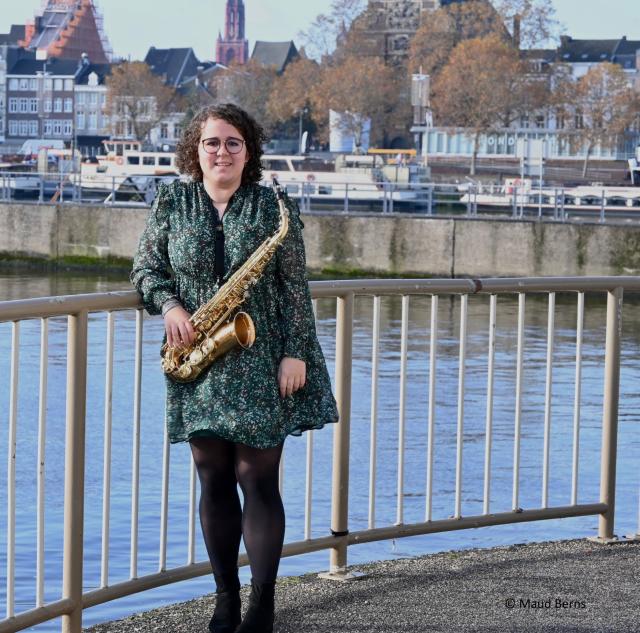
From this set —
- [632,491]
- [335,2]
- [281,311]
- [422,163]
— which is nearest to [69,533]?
[281,311]

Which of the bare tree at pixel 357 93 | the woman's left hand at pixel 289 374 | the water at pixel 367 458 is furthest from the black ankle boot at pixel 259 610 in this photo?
the bare tree at pixel 357 93

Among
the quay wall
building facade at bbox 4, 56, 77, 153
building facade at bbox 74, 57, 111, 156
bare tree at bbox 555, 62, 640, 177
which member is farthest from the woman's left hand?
building facade at bbox 4, 56, 77, 153

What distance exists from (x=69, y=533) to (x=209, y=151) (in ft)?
4.03

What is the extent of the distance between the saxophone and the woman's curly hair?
0.25 meters

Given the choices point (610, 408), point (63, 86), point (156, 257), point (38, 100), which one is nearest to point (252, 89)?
point (63, 86)

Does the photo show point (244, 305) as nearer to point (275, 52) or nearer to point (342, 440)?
point (342, 440)

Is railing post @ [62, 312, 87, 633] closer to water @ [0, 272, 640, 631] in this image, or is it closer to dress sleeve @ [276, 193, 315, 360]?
dress sleeve @ [276, 193, 315, 360]

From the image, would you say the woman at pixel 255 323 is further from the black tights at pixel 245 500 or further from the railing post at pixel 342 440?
the railing post at pixel 342 440

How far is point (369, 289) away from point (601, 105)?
292 feet

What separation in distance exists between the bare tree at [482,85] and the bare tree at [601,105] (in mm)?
3304

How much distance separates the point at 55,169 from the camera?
95688mm

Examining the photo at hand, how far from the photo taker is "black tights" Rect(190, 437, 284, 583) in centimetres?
441

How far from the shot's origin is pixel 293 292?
4.40m

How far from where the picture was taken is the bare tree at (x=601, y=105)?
91812 mm
